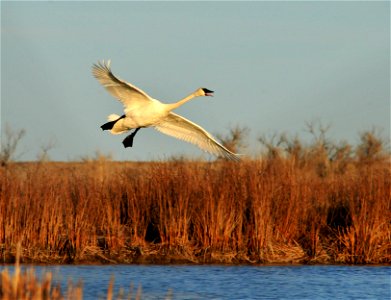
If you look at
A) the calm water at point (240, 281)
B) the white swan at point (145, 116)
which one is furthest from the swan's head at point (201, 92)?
the calm water at point (240, 281)

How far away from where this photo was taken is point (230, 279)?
48.0 ft

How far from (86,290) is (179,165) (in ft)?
14.4

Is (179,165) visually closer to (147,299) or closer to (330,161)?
(147,299)

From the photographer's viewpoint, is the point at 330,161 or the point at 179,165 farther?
the point at 330,161

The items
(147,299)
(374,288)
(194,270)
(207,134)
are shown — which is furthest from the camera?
(207,134)

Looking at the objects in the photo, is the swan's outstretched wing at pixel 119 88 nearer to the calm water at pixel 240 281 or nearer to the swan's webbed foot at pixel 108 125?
the swan's webbed foot at pixel 108 125

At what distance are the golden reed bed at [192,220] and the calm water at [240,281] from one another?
18.1 inches

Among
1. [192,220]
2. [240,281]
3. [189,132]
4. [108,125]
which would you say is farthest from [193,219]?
[108,125]

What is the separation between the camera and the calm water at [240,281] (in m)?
13.5

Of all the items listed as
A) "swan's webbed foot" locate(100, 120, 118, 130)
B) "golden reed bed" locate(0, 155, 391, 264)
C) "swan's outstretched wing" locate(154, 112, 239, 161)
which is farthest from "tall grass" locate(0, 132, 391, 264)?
"swan's webbed foot" locate(100, 120, 118, 130)

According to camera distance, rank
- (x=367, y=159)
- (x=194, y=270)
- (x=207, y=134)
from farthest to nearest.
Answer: (x=367, y=159) → (x=207, y=134) → (x=194, y=270)

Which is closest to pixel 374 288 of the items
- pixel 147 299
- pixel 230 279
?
pixel 230 279

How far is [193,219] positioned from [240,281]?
2.07 m

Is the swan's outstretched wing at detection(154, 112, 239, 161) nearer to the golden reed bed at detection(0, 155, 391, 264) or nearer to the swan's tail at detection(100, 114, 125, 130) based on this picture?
the golden reed bed at detection(0, 155, 391, 264)
